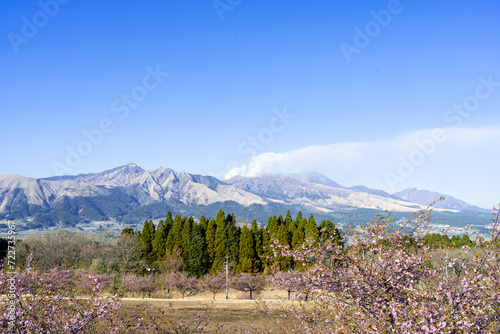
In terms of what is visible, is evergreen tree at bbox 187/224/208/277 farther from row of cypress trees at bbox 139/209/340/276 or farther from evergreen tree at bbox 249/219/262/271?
evergreen tree at bbox 249/219/262/271

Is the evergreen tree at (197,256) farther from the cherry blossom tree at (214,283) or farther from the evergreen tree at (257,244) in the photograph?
the evergreen tree at (257,244)

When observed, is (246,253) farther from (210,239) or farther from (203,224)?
(203,224)

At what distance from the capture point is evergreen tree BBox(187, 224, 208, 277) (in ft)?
165

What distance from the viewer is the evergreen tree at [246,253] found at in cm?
5028

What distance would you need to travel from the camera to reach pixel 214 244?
5338 centimetres

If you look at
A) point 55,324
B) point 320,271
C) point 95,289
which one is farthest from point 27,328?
point 320,271

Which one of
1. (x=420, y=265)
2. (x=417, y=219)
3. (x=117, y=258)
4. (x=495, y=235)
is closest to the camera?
(x=495, y=235)

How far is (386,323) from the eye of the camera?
284 inches

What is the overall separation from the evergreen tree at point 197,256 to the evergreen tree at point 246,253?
5.87 m

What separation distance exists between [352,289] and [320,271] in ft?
3.40

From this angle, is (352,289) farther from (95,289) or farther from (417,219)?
(95,289)

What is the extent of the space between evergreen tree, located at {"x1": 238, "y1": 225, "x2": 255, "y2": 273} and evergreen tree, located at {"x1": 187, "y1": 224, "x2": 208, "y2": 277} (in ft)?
19.3

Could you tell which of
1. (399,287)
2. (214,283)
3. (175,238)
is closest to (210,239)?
(175,238)

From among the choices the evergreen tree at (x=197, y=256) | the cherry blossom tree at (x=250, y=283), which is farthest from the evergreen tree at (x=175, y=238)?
the cherry blossom tree at (x=250, y=283)
